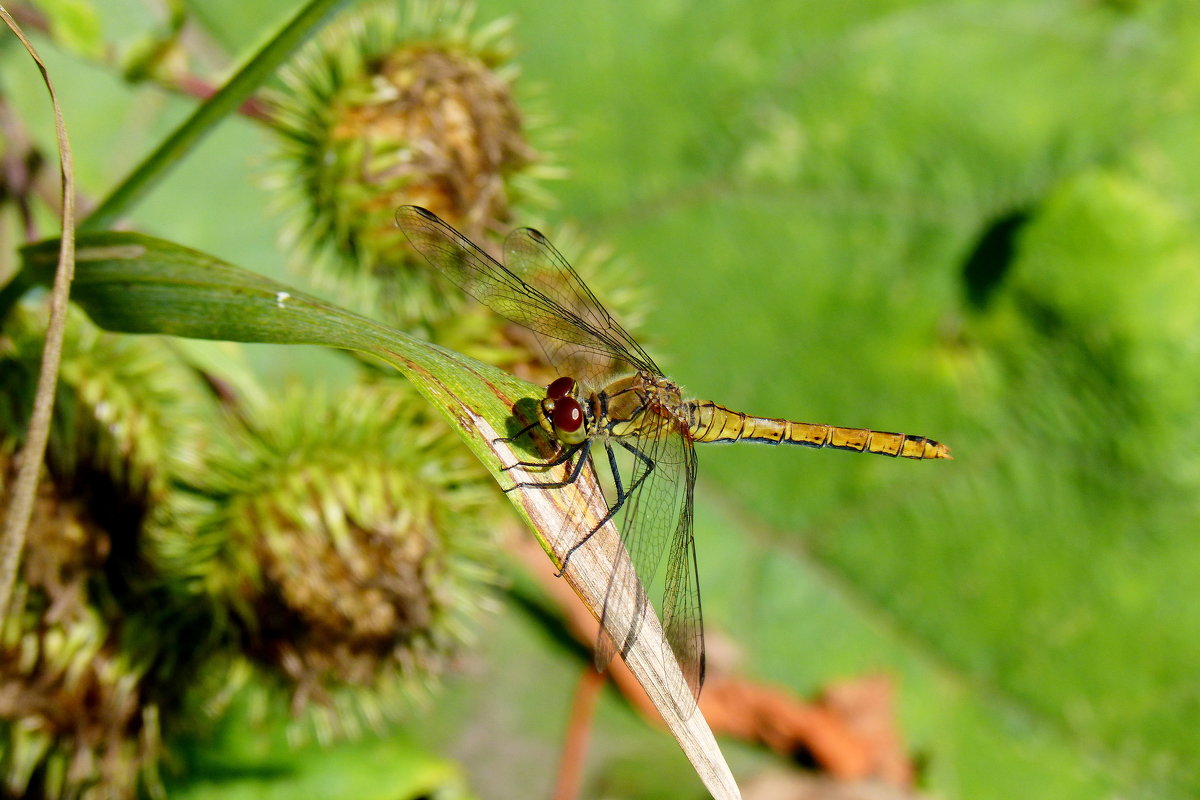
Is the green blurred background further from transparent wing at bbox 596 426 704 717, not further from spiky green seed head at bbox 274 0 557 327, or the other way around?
transparent wing at bbox 596 426 704 717

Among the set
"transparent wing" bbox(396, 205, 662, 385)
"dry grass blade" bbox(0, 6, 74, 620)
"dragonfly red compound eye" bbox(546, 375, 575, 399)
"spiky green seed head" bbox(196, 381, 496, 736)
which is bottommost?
"dry grass blade" bbox(0, 6, 74, 620)

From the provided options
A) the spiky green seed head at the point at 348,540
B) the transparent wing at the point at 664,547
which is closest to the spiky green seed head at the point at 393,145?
the spiky green seed head at the point at 348,540

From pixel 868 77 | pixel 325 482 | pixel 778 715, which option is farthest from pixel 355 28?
pixel 778 715

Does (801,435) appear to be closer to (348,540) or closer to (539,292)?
(539,292)

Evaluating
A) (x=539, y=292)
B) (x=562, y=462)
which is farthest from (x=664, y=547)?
(x=539, y=292)

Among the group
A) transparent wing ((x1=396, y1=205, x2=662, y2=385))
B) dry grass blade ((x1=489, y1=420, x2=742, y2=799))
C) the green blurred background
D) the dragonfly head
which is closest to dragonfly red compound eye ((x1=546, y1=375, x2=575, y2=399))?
the dragonfly head

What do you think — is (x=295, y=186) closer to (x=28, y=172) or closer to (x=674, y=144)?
(x=28, y=172)
